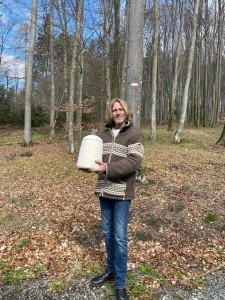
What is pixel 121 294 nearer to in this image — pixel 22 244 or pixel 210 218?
pixel 22 244

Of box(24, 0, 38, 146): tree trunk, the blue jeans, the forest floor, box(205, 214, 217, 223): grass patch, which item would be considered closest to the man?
the blue jeans

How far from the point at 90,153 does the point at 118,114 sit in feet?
1.89

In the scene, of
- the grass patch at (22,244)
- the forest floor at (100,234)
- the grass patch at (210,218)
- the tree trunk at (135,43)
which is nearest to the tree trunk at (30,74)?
the forest floor at (100,234)

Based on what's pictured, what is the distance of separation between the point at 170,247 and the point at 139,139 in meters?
2.18

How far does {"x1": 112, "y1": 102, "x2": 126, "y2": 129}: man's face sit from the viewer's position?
2734 mm

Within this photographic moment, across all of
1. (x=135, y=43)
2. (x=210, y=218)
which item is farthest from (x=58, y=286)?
(x=135, y=43)

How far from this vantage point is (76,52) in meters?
10.4

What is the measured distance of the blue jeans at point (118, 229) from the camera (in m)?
2.75

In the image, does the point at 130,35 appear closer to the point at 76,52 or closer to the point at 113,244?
the point at 113,244

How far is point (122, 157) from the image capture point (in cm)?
271

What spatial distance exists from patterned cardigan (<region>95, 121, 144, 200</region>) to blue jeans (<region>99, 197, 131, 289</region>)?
13 centimetres

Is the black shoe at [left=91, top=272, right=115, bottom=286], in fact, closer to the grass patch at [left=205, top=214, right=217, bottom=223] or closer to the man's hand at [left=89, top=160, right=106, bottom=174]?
the man's hand at [left=89, top=160, right=106, bottom=174]

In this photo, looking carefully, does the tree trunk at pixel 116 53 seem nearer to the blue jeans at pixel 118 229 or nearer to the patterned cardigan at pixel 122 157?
the patterned cardigan at pixel 122 157

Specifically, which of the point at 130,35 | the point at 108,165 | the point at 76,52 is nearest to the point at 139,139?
the point at 108,165
